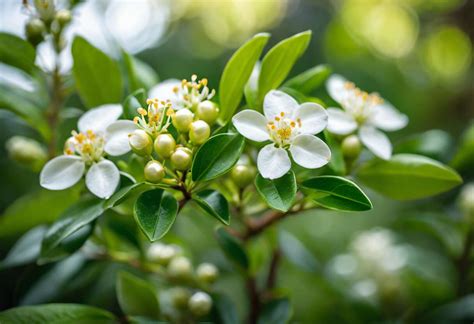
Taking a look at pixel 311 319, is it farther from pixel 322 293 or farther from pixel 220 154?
pixel 220 154

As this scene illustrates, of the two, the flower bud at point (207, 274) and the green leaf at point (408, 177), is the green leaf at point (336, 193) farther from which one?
the flower bud at point (207, 274)

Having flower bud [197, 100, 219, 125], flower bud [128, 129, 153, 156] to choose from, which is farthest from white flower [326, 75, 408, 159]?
flower bud [128, 129, 153, 156]

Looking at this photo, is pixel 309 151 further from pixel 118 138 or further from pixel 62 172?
pixel 62 172

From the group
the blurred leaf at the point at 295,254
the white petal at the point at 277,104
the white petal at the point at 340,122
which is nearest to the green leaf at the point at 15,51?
the white petal at the point at 277,104

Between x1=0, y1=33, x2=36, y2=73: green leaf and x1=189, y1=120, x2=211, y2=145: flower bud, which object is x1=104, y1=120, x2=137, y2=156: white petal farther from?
x1=0, y1=33, x2=36, y2=73: green leaf

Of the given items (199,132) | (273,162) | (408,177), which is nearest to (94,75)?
(199,132)
